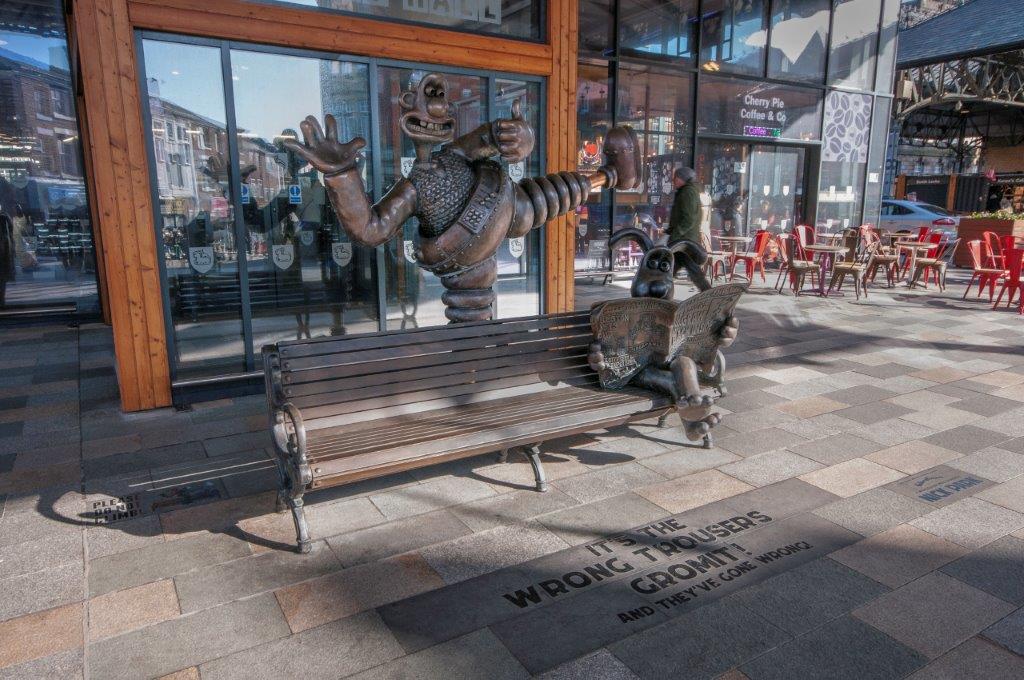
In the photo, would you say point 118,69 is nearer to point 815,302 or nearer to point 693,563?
point 693,563

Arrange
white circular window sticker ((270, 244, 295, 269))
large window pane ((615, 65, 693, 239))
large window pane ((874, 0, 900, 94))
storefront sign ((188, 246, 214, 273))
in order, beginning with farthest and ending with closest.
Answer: large window pane ((874, 0, 900, 94))
large window pane ((615, 65, 693, 239))
white circular window sticker ((270, 244, 295, 269))
storefront sign ((188, 246, 214, 273))

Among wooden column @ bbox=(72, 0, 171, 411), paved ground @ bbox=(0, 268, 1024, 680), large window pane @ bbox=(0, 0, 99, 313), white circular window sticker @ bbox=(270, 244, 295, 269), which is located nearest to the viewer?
paved ground @ bbox=(0, 268, 1024, 680)

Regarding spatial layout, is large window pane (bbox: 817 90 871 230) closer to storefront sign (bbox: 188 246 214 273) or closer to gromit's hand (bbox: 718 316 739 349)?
gromit's hand (bbox: 718 316 739 349)

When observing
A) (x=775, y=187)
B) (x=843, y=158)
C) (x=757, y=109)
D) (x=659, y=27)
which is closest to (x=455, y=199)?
(x=659, y=27)

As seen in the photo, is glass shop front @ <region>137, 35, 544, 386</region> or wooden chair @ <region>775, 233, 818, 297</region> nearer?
glass shop front @ <region>137, 35, 544, 386</region>

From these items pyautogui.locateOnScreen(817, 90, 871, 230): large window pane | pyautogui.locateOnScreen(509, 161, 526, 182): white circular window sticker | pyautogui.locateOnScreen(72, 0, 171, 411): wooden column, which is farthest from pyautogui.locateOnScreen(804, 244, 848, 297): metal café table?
pyautogui.locateOnScreen(72, 0, 171, 411): wooden column

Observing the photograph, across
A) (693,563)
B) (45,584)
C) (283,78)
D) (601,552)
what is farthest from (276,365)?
(283,78)

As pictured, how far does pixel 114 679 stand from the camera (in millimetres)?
2223

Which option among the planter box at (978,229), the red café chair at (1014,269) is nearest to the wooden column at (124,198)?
the red café chair at (1014,269)

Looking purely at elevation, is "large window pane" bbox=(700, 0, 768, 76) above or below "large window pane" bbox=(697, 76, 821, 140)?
above

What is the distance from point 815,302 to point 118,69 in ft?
30.7

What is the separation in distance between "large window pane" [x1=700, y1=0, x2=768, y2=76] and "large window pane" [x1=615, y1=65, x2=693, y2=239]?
0.85m

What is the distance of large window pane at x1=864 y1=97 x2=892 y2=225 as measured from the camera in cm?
1451

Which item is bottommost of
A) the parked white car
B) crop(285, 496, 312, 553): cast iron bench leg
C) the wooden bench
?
crop(285, 496, 312, 553): cast iron bench leg
